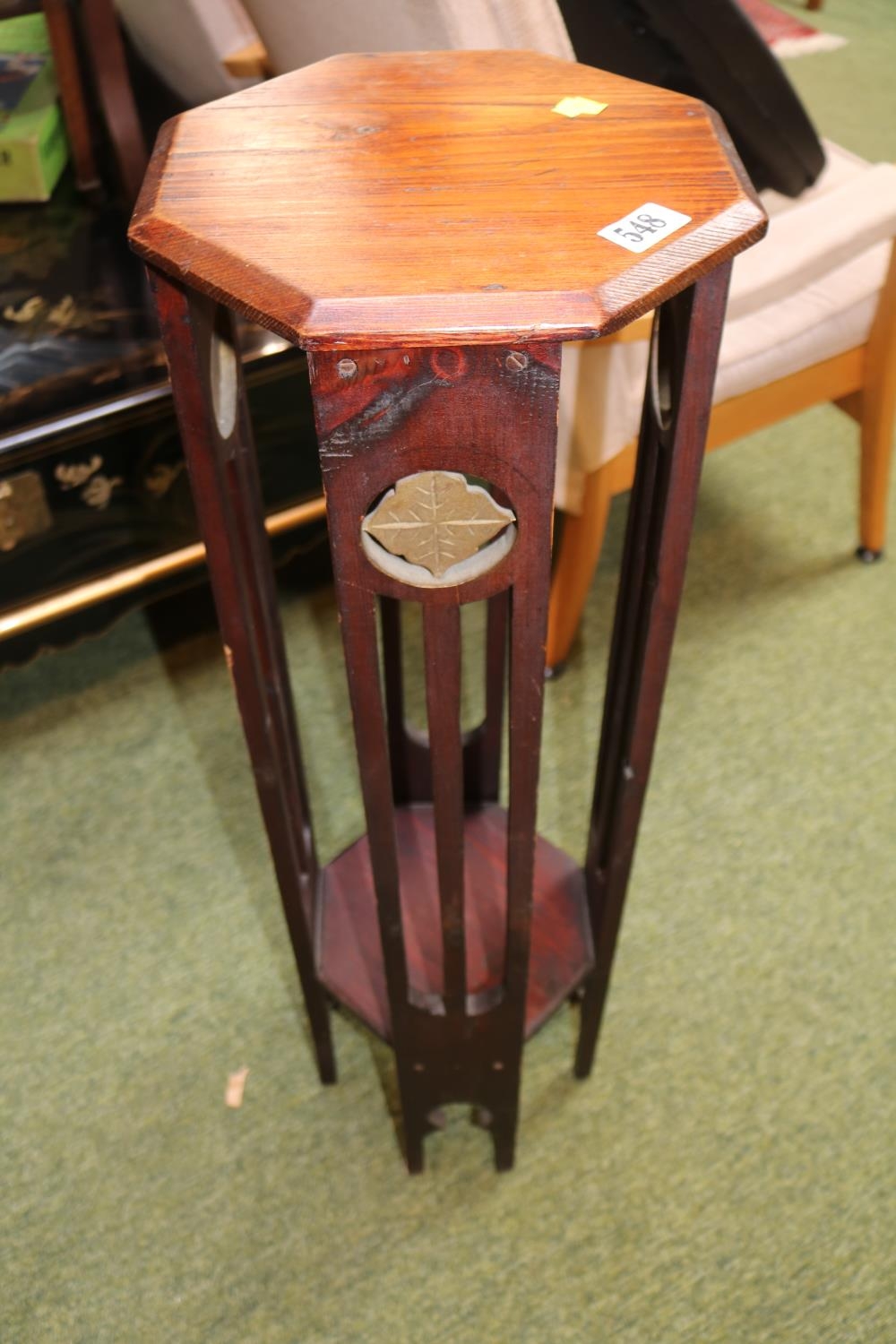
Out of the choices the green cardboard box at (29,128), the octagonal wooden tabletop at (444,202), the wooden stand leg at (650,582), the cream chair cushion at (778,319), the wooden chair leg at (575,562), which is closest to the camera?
the octagonal wooden tabletop at (444,202)

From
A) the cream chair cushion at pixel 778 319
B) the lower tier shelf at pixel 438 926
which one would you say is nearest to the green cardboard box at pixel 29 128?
the cream chair cushion at pixel 778 319

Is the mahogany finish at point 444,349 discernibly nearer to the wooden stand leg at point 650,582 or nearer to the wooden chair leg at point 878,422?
the wooden stand leg at point 650,582

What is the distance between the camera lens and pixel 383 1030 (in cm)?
102

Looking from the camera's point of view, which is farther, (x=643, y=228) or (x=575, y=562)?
(x=575, y=562)

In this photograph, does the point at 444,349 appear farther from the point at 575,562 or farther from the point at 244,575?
the point at 575,562

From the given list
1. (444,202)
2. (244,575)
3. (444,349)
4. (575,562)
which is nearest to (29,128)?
(575,562)

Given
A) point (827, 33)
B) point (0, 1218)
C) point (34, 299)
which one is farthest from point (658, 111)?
point (827, 33)

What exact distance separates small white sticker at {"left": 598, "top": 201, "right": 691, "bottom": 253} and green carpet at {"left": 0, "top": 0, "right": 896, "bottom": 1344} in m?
0.91

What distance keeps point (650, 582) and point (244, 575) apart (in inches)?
11.5

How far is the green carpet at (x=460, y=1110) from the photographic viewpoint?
106cm

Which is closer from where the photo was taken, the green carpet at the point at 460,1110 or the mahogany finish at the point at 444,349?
the mahogany finish at the point at 444,349

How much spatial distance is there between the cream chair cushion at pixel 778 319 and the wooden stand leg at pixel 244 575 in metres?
0.49

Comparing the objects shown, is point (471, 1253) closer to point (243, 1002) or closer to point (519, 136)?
point (243, 1002)

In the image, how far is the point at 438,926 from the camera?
42.6 inches
